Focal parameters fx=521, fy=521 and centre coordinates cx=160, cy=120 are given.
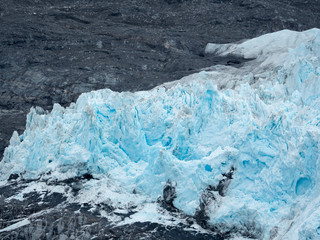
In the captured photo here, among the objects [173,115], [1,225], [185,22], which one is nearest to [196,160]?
[173,115]

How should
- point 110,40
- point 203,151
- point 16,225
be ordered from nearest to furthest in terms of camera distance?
point 16,225, point 203,151, point 110,40

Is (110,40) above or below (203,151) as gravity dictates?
above

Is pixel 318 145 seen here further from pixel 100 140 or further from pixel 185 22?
pixel 185 22

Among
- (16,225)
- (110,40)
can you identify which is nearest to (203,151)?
(16,225)

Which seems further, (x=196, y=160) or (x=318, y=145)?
(x=196, y=160)

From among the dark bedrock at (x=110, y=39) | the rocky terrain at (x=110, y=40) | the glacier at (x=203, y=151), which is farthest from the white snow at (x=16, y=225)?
the dark bedrock at (x=110, y=39)

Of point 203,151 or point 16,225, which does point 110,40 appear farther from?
point 16,225
